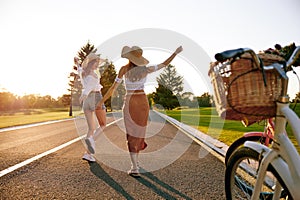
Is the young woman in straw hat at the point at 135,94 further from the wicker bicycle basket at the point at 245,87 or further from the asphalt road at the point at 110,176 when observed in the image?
the wicker bicycle basket at the point at 245,87

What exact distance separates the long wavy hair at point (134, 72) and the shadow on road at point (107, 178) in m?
1.69

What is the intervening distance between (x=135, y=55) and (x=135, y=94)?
682 millimetres

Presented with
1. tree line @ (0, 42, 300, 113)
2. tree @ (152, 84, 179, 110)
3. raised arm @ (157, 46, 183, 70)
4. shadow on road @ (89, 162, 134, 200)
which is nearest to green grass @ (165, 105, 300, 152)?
raised arm @ (157, 46, 183, 70)

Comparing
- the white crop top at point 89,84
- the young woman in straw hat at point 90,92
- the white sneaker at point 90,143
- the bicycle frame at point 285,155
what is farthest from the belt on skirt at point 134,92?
the bicycle frame at point 285,155

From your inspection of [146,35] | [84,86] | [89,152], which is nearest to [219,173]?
[89,152]

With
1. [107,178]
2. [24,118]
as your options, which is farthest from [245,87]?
[24,118]

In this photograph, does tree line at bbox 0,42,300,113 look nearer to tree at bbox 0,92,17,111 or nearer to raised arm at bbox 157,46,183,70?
tree at bbox 0,92,17,111

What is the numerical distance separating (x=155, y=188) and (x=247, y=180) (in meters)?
1.40

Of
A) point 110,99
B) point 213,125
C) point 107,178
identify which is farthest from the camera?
point 110,99

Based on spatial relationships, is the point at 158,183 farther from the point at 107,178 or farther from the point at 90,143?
the point at 90,143

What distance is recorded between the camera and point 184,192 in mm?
3881

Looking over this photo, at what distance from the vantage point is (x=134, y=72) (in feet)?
15.4

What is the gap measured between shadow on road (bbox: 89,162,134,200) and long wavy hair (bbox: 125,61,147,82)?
1.69m

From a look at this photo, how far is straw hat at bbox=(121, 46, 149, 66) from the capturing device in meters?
4.62
